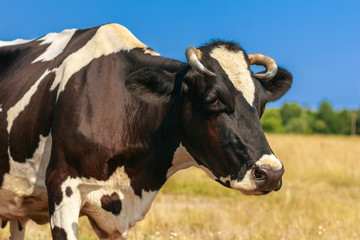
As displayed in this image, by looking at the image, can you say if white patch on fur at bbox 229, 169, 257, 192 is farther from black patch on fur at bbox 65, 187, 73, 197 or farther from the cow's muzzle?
black patch on fur at bbox 65, 187, 73, 197

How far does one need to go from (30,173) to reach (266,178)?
6.78 ft

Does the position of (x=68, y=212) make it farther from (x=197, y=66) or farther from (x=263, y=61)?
(x=263, y=61)

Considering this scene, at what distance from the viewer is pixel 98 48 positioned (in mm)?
4289

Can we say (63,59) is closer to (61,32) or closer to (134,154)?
(61,32)

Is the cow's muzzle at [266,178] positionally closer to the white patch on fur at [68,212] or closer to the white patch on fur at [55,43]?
the white patch on fur at [68,212]

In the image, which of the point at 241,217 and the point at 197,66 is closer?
the point at 197,66

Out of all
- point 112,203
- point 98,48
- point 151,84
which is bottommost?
point 112,203

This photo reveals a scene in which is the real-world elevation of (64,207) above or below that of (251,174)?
below

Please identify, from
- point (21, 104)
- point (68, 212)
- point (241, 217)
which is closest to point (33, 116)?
point (21, 104)

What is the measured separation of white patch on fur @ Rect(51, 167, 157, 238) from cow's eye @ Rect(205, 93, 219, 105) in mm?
969

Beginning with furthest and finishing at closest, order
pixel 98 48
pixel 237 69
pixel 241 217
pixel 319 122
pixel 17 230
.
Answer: pixel 319 122 → pixel 241 217 → pixel 17 230 → pixel 98 48 → pixel 237 69

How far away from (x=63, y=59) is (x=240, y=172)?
1.95 m

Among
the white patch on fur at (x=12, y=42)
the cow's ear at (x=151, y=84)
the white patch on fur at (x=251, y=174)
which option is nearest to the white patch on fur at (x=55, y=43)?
the white patch on fur at (x=12, y=42)

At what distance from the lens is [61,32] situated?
4.92m
